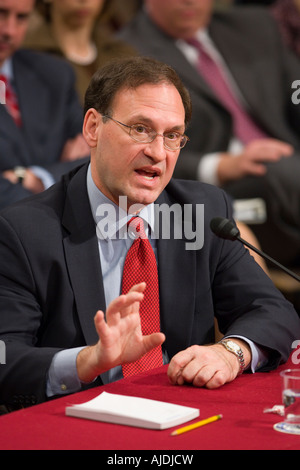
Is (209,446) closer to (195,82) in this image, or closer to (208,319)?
(208,319)

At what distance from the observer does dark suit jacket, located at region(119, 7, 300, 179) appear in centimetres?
408

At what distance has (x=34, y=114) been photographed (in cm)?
336

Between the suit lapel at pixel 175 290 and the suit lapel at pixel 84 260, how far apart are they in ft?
0.62

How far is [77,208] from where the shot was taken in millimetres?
2010

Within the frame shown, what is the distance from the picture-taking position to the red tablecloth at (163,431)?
125cm

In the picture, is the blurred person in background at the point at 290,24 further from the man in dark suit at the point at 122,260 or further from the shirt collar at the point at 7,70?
the man in dark suit at the point at 122,260

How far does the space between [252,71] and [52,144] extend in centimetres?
161

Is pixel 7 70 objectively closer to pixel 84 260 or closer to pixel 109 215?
pixel 109 215

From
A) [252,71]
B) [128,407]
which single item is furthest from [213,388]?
[252,71]

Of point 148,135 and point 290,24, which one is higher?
point 290,24

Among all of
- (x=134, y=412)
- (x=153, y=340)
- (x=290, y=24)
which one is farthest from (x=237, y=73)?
(x=134, y=412)

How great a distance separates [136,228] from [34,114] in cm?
149
